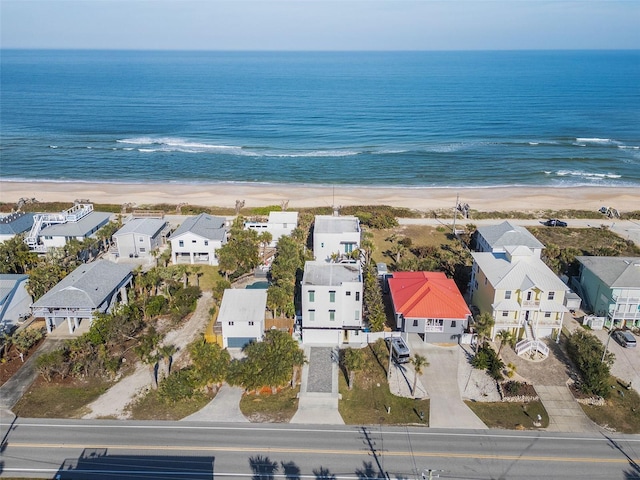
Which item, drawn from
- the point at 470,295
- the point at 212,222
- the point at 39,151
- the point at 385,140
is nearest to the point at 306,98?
the point at 385,140

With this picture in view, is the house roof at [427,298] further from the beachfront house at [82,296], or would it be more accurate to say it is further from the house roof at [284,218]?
the beachfront house at [82,296]

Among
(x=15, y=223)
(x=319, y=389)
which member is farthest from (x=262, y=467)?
(x=15, y=223)

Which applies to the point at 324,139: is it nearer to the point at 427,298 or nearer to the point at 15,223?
the point at 15,223

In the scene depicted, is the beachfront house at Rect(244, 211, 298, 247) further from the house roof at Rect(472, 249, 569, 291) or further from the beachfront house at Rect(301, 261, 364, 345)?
the house roof at Rect(472, 249, 569, 291)

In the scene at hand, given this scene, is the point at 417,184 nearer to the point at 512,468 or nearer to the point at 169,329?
the point at 169,329

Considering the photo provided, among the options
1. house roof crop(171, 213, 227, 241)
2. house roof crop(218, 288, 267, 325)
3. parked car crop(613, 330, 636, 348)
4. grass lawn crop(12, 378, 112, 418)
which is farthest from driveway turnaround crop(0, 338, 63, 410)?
parked car crop(613, 330, 636, 348)

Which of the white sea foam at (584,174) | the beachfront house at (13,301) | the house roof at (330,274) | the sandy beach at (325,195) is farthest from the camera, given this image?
the white sea foam at (584,174)

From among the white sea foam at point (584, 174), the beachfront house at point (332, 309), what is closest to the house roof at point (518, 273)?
the beachfront house at point (332, 309)
